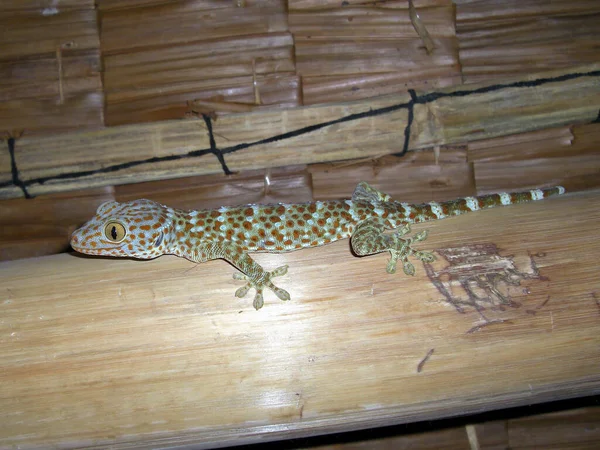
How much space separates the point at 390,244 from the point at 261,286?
33.8 inches

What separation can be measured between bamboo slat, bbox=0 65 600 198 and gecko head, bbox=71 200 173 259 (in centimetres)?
107

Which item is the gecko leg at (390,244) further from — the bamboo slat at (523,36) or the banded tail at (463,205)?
the bamboo slat at (523,36)

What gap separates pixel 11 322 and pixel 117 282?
0.59 m

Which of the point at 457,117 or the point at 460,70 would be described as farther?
the point at 460,70

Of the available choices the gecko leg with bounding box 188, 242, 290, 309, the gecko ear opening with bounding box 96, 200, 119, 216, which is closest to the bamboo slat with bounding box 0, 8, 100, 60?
the gecko ear opening with bounding box 96, 200, 119, 216

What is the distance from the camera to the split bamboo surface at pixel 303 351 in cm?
228

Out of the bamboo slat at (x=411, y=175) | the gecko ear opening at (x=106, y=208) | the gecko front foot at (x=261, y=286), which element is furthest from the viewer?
the bamboo slat at (x=411, y=175)

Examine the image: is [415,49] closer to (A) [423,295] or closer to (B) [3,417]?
(A) [423,295]

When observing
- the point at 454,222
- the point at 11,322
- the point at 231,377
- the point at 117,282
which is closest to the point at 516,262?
the point at 454,222

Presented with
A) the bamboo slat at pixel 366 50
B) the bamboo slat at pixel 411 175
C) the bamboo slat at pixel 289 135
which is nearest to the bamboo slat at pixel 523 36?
the bamboo slat at pixel 366 50

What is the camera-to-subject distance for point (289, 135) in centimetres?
400

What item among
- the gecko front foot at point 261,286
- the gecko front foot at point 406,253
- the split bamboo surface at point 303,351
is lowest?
the split bamboo surface at point 303,351

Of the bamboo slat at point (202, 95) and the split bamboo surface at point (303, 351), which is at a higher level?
the bamboo slat at point (202, 95)

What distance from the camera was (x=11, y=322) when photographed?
2.42 meters
